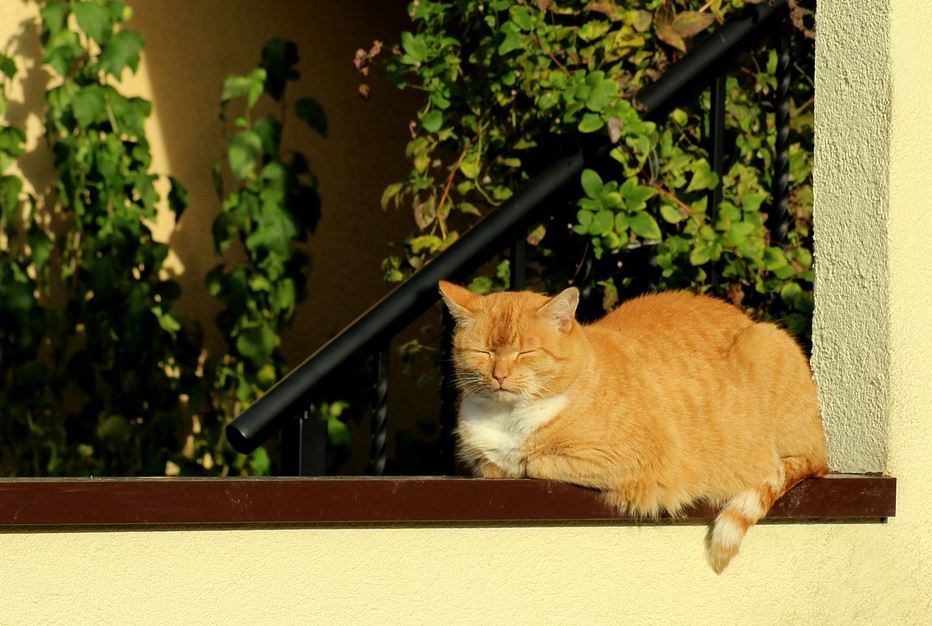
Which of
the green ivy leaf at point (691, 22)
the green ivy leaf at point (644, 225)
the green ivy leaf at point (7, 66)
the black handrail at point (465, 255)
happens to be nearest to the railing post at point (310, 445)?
the black handrail at point (465, 255)

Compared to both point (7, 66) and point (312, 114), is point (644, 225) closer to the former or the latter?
point (312, 114)

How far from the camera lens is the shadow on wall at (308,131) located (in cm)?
534

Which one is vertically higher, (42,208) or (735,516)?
(42,208)

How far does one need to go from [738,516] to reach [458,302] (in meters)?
0.81

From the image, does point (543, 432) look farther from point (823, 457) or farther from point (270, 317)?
point (270, 317)

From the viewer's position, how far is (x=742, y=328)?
3.40 meters

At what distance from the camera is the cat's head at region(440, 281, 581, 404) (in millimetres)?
3119

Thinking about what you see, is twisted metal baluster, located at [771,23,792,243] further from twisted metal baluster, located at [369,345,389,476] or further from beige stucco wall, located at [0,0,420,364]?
beige stucco wall, located at [0,0,420,364]

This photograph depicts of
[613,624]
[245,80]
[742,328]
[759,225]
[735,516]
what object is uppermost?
[245,80]

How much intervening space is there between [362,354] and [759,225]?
1.26 metres

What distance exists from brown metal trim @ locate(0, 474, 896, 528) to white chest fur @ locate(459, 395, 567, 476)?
21 cm

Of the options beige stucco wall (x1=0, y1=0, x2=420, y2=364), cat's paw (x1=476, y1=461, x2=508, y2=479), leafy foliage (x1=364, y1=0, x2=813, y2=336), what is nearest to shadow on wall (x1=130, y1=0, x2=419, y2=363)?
beige stucco wall (x1=0, y1=0, x2=420, y2=364)

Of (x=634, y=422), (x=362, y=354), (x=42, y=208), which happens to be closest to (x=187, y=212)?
(x=42, y=208)

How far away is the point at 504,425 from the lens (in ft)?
10.3
